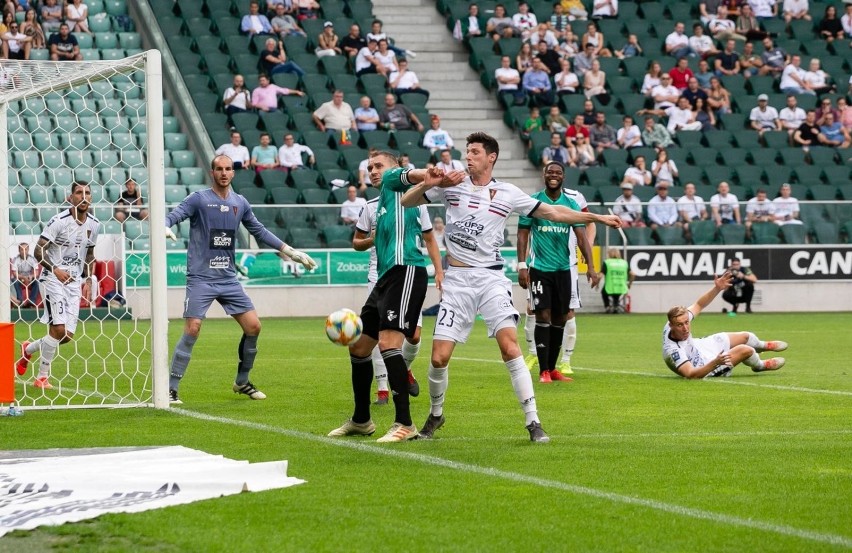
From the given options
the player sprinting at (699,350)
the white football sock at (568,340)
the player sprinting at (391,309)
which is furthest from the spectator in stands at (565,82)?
the player sprinting at (391,309)

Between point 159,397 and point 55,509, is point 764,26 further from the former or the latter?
point 55,509

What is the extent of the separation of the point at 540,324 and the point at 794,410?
12.0ft

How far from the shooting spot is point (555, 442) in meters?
9.15

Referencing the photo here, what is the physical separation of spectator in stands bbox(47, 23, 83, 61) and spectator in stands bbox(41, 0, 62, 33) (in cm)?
91

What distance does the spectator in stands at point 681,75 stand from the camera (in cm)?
3409

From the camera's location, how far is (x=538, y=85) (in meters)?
33.0

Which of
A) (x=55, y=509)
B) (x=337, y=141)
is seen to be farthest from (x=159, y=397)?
(x=337, y=141)

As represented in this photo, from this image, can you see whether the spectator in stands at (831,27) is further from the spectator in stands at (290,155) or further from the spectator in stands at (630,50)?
the spectator in stands at (290,155)

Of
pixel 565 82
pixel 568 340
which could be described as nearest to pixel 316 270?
pixel 565 82

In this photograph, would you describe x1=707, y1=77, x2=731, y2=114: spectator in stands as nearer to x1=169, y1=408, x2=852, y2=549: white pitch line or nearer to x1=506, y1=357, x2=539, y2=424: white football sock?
x1=169, y1=408, x2=852, y2=549: white pitch line

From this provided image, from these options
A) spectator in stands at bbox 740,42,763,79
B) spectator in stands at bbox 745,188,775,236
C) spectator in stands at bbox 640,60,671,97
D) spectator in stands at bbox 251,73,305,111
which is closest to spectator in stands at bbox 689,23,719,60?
spectator in stands at bbox 740,42,763,79

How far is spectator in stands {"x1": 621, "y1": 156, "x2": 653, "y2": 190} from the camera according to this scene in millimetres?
30984

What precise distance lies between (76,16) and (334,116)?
6451mm

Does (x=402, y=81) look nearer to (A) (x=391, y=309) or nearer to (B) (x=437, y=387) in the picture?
(A) (x=391, y=309)
